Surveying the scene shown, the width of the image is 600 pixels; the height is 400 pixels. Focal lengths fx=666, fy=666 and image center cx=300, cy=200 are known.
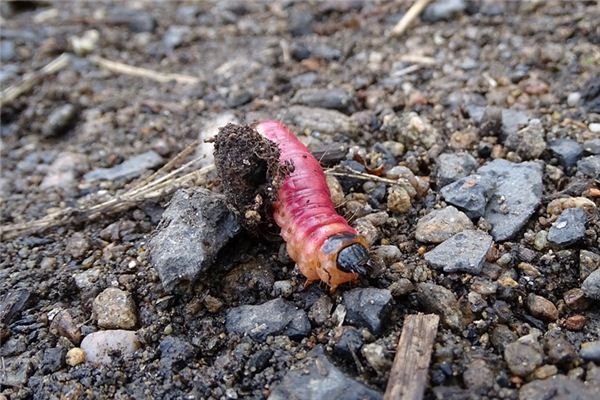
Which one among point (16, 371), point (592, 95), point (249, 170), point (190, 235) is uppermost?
point (249, 170)

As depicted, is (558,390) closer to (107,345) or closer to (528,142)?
(528,142)

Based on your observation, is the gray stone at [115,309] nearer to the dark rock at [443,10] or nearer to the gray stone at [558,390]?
the gray stone at [558,390]

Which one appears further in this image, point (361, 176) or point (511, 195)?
point (361, 176)

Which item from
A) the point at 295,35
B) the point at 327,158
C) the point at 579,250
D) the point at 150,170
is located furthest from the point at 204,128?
Answer: the point at 579,250

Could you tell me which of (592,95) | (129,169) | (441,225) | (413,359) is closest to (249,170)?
(441,225)

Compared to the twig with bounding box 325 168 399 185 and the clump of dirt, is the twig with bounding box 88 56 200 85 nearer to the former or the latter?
the twig with bounding box 325 168 399 185

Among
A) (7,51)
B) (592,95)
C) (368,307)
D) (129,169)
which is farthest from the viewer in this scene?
(7,51)
